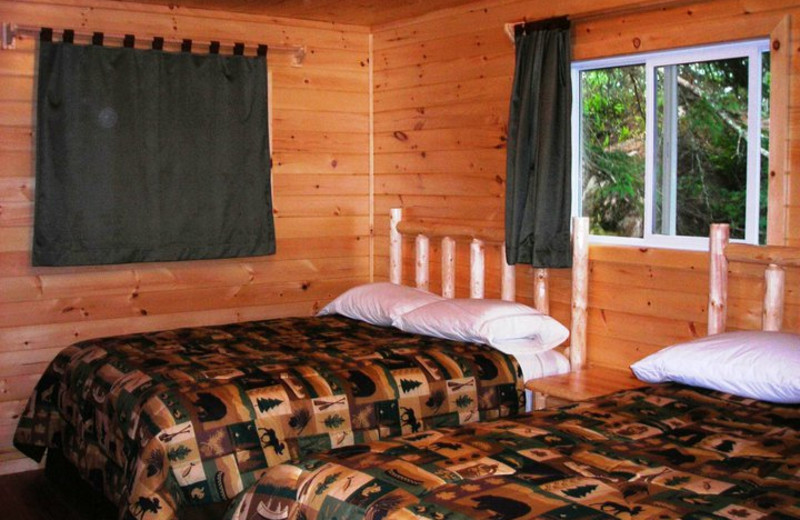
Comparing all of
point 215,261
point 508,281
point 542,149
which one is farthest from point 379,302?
point 542,149

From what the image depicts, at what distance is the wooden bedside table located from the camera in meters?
3.74

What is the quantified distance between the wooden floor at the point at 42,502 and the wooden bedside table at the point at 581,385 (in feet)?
5.72

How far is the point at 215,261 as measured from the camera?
5.01 m

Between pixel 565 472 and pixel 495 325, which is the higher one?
pixel 495 325

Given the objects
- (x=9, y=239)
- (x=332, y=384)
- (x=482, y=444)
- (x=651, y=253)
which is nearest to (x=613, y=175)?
(x=651, y=253)

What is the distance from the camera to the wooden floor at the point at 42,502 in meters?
3.85

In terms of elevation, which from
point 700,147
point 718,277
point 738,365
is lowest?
point 738,365

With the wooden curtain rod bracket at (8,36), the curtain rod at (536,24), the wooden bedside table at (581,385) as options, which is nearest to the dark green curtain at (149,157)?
the wooden curtain rod bracket at (8,36)

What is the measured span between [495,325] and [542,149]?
2.66 ft

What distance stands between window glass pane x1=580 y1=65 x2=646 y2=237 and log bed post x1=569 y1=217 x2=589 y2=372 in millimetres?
198

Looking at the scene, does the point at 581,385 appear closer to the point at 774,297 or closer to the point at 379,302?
the point at 774,297

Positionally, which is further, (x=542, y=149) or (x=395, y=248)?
(x=395, y=248)

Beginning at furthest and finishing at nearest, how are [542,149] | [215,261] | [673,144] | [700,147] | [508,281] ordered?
[215,261]
[508,281]
[542,149]
[673,144]
[700,147]

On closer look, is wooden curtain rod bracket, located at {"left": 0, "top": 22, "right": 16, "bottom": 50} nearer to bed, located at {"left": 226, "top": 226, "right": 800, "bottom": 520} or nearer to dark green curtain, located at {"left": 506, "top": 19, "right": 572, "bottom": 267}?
dark green curtain, located at {"left": 506, "top": 19, "right": 572, "bottom": 267}
